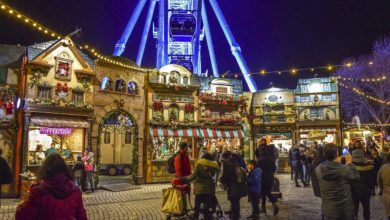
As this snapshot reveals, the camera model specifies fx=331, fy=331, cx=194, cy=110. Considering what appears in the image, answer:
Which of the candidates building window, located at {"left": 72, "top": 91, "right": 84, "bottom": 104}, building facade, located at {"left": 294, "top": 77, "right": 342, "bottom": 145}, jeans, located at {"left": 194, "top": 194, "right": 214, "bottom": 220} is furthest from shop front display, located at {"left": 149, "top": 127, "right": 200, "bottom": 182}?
jeans, located at {"left": 194, "top": 194, "right": 214, "bottom": 220}

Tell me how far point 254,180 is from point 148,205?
447 cm

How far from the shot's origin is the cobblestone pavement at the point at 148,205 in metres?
9.99

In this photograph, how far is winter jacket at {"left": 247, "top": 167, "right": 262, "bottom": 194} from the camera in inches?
372

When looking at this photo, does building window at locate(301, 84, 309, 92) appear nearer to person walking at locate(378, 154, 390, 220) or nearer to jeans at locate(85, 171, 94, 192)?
jeans at locate(85, 171, 94, 192)

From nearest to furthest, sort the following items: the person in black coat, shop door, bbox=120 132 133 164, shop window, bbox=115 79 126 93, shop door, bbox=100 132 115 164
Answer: the person in black coat, shop window, bbox=115 79 126 93, shop door, bbox=100 132 115 164, shop door, bbox=120 132 133 164

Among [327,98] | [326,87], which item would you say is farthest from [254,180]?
[326,87]

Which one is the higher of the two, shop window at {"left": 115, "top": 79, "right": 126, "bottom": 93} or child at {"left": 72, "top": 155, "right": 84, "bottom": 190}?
shop window at {"left": 115, "top": 79, "right": 126, "bottom": 93}

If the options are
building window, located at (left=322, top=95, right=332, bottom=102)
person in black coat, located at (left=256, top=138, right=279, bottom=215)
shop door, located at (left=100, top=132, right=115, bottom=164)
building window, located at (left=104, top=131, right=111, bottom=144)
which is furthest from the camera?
building window, located at (left=322, top=95, right=332, bottom=102)

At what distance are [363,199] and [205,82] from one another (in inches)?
656

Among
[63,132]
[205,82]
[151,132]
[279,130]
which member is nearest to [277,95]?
[279,130]

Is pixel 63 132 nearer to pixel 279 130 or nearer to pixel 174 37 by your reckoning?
pixel 279 130

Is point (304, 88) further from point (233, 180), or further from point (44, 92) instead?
point (233, 180)

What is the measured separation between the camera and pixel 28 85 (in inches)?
599

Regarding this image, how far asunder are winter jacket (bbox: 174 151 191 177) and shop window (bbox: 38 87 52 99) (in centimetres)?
925
